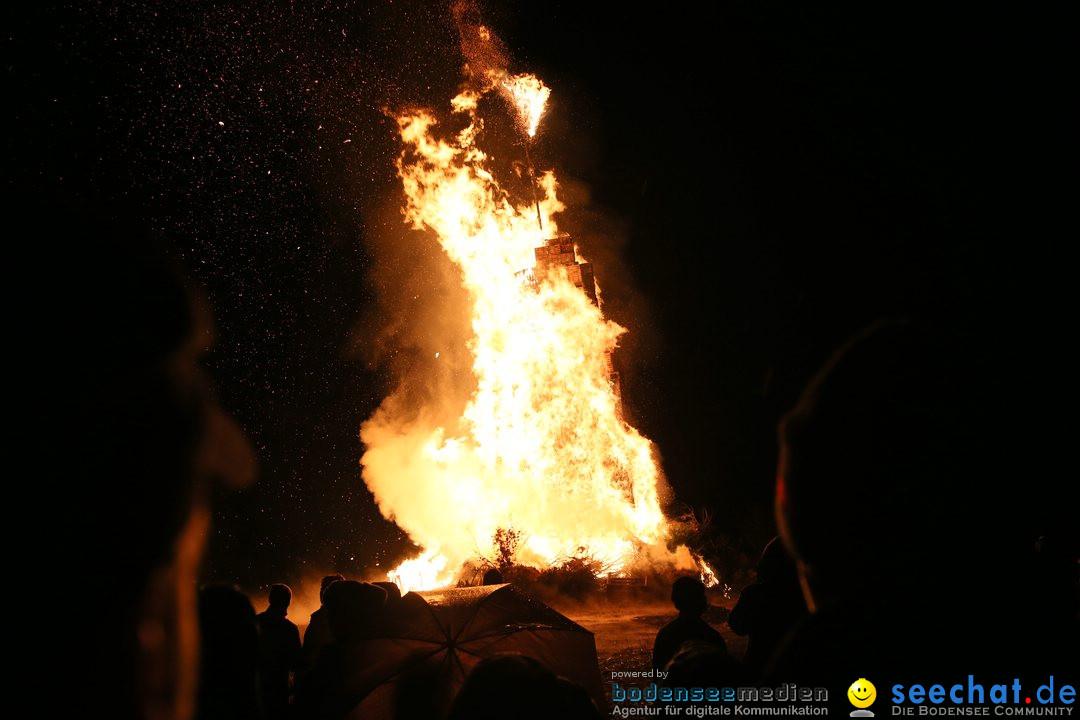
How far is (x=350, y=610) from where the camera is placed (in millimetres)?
3398

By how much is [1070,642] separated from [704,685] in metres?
0.99

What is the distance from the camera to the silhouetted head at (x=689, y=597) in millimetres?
3633

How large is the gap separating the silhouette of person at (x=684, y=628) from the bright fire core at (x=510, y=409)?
39.7 ft

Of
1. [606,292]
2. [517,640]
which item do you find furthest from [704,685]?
[606,292]

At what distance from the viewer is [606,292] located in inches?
846

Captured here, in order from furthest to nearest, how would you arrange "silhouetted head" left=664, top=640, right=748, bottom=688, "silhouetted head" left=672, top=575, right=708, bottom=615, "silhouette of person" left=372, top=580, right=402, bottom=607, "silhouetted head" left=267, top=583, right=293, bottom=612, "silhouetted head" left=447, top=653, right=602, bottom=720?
1. "silhouetted head" left=267, top=583, right=293, bottom=612
2. "silhouette of person" left=372, top=580, right=402, bottom=607
3. "silhouetted head" left=672, top=575, right=708, bottom=615
4. "silhouetted head" left=664, top=640, right=748, bottom=688
5. "silhouetted head" left=447, top=653, right=602, bottom=720

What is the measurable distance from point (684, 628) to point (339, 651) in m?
1.97

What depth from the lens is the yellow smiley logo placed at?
3.53 feet

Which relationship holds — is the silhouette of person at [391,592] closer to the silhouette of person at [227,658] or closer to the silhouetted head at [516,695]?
the silhouette of person at [227,658]

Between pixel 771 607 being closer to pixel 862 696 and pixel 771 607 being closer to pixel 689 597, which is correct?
pixel 689 597

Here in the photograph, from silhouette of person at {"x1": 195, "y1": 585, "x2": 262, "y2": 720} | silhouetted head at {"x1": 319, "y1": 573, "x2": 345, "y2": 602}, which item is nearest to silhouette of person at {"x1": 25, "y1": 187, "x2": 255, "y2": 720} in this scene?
silhouette of person at {"x1": 195, "y1": 585, "x2": 262, "y2": 720}

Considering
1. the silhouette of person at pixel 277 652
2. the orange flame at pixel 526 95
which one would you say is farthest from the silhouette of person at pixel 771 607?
the orange flame at pixel 526 95

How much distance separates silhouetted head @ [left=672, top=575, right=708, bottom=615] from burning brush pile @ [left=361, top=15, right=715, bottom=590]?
1188 cm

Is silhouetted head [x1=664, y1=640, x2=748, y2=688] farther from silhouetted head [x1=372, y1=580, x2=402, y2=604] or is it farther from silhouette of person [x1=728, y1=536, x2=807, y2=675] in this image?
silhouetted head [x1=372, y1=580, x2=402, y2=604]
